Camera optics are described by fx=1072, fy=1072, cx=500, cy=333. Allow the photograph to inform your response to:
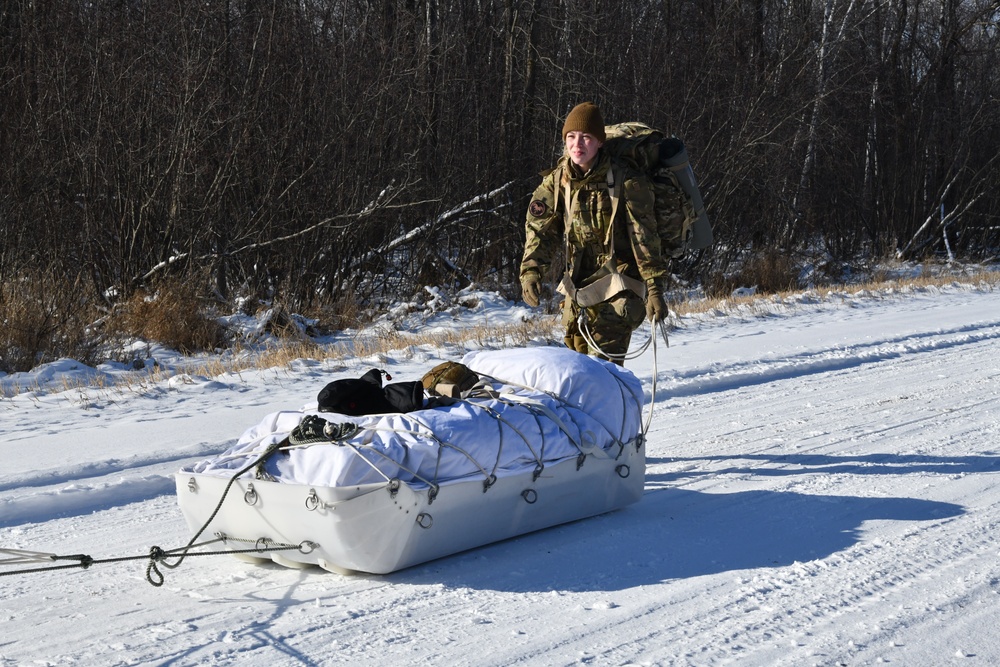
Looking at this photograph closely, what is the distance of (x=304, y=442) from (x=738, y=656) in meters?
1.76

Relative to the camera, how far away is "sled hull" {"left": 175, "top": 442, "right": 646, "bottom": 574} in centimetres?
390

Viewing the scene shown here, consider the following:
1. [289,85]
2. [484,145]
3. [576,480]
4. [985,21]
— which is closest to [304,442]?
[576,480]

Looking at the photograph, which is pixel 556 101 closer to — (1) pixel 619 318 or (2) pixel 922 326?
(2) pixel 922 326

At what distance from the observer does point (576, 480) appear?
4.80m

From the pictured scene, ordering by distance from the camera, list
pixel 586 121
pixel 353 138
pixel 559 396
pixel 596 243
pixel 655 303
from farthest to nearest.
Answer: pixel 353 138 → pixel 596 243 → pixel 655 303 → pixel 586 121 → pixel 559 396

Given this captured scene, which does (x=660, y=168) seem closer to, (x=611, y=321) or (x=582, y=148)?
(x=582, y=148)

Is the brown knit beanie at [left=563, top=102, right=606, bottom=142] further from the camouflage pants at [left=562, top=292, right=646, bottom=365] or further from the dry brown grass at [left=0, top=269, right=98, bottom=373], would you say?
the dry brown grass at [left=0, top=269, right=98, bottom=373]

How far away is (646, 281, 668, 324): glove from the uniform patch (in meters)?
0.74

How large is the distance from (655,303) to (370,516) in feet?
7.83

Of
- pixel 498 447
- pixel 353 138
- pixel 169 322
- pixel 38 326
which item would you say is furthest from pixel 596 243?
pixel 353 138


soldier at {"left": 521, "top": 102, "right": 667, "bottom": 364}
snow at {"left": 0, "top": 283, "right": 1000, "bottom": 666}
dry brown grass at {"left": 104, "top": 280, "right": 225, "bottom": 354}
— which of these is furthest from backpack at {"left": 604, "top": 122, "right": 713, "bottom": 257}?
dry brown grass at {"left": 104, "top": 280, "right": 225, "bottom": 354}

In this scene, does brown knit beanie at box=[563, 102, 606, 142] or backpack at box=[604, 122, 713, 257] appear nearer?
brown knit beanie at box=[563, 102, 606, 142]

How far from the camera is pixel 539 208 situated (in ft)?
19.7

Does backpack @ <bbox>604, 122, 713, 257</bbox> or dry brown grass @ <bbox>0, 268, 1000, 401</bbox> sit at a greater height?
backpack @ <bbox>604, 122, 713, 257</bbox>
